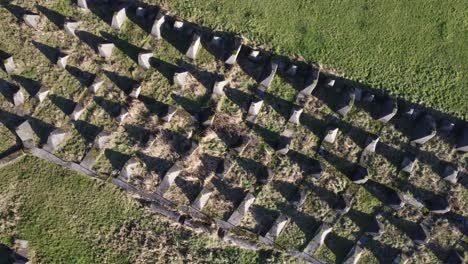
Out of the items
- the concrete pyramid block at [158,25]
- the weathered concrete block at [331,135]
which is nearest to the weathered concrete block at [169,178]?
the concrete pyramid block at [158,25]

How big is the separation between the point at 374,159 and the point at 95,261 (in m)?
12.0

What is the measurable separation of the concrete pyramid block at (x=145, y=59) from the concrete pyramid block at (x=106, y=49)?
115 centimetres

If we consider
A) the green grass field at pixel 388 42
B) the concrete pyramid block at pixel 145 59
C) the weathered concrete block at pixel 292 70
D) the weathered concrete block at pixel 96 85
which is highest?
the green grass field at pixel 388 42

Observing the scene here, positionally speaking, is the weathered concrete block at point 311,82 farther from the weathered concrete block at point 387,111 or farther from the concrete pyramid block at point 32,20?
the concrete pyramid block at point 32,20

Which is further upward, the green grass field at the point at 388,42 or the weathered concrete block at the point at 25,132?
the green grass field at the point at 388,42

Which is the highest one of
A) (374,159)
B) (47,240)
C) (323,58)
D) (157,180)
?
(323,58)

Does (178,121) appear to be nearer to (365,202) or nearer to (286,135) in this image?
(286,135)

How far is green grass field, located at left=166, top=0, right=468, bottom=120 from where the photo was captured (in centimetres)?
1644

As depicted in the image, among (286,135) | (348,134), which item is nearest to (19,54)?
(286,135)

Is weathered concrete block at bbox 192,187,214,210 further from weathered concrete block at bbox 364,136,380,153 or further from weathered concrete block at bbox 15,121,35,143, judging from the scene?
weathered concrete block at bbox 15,121,35,143

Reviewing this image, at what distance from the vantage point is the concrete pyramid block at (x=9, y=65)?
1572cm

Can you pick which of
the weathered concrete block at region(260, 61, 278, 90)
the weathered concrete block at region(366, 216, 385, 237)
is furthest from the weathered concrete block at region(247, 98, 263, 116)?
the weathered concrete block at region(366, 216, 385, 237)

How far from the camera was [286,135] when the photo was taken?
1658 centimetres

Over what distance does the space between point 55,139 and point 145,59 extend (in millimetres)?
4633
